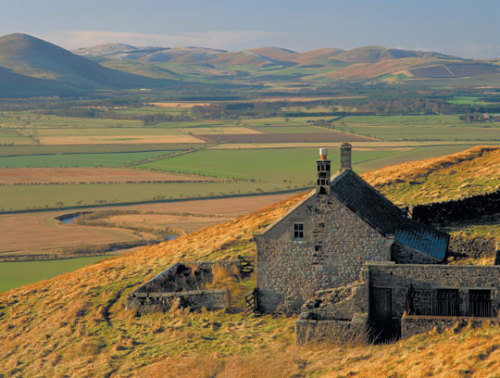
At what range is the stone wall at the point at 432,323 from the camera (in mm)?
22328

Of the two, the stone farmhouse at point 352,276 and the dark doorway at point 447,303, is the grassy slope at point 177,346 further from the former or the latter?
the dark doorway at point 447,303

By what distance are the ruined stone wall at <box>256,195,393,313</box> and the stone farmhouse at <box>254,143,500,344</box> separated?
0.03 metres

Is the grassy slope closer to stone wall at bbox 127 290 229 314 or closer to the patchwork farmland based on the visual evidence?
stone wall at bbox 127 290 229 314

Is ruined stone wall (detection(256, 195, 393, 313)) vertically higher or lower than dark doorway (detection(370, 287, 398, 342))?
higher

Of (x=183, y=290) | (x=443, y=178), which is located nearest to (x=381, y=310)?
(x=183, y=290)

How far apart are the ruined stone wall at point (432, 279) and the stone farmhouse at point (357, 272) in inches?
1.2

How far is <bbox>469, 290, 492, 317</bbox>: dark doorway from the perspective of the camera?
23.2 meters

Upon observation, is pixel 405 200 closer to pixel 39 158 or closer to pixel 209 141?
pixel 39 158

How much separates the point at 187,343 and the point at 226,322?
192 centimetres

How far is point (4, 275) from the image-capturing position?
5388 centimetres

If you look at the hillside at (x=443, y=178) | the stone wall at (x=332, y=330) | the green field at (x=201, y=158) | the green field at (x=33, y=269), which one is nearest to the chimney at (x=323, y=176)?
the stone wall at (x=332, y=330)

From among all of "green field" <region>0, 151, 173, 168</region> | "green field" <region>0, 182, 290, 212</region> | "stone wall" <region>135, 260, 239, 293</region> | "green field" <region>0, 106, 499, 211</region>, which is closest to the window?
"stone wall" <region>135, 260, 239, 293</region>

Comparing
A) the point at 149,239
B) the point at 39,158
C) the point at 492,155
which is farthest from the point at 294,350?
the point at 39,158

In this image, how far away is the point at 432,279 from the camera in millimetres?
A: 23703
